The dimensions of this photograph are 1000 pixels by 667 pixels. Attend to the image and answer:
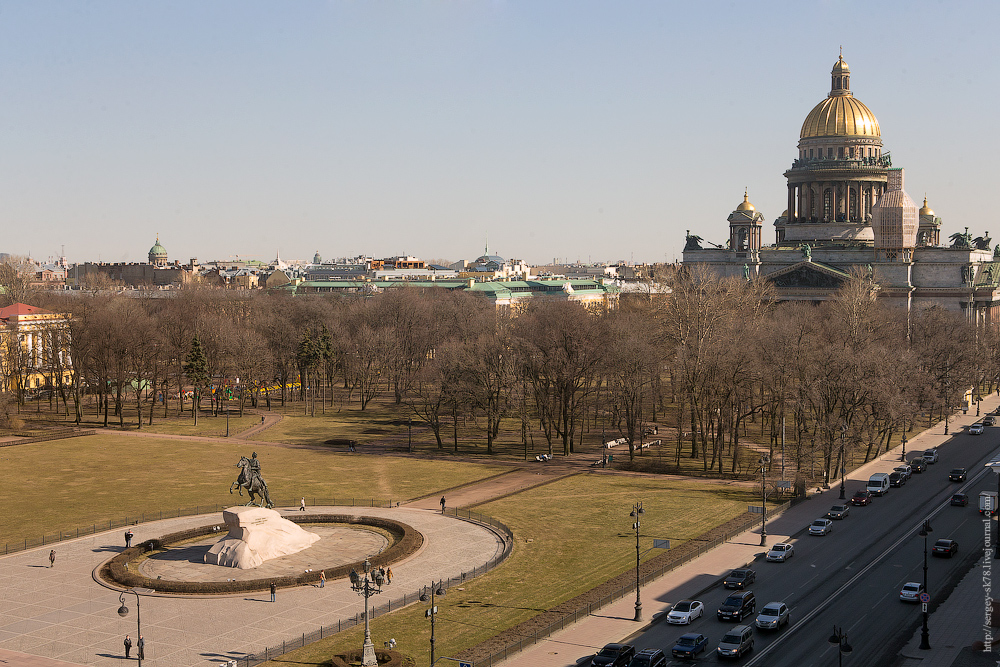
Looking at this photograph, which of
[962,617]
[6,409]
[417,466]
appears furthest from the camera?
[6,409]

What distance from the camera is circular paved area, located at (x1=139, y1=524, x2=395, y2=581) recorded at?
48156mm

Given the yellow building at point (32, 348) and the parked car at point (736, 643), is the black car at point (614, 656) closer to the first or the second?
the parked car at point (736, 643)

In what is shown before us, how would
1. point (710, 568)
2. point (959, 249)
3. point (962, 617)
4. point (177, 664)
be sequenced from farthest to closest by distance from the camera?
point (959, 249) → point (710, 568) → point (962, 617) → point (177, 664)

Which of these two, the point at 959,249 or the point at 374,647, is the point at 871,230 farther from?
the point at 374,647

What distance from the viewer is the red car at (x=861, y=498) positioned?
6275 cm

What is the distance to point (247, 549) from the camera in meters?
49.8

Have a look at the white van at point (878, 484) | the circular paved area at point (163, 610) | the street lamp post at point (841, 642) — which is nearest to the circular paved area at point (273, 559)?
the circular paved area at point (163, 610)

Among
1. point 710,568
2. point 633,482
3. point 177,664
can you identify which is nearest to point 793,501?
point 633,482

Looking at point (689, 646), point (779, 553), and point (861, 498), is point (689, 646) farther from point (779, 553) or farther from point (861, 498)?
point (861, 498)

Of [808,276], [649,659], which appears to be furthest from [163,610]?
[808,276]

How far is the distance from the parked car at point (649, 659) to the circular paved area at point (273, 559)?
61.9 ft

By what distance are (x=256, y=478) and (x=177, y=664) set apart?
16172 mm

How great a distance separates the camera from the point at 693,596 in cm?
4422

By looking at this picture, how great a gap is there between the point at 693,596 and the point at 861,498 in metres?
23.3
